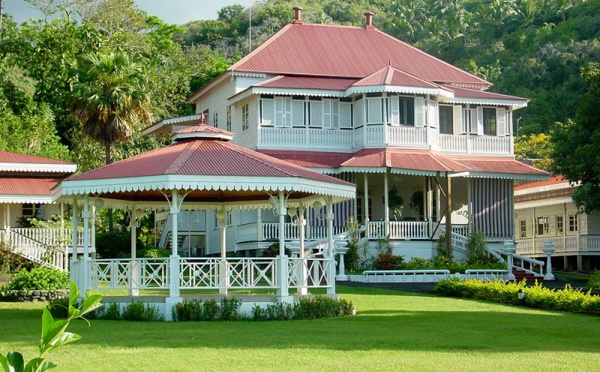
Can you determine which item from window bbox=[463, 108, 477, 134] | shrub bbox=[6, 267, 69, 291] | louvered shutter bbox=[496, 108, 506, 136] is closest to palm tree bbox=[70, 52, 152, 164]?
shrub bbox=[6, 267, 69, 291]

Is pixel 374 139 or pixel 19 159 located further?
pixel 374 139

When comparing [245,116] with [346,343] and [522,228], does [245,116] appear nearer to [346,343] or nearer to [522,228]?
[522,228]

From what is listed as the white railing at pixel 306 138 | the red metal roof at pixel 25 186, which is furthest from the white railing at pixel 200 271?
the white railing at pixel 306 138

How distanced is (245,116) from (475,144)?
10260mm

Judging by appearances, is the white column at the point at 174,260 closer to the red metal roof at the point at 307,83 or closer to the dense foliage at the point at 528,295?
the dense foliage at the point at 528,295

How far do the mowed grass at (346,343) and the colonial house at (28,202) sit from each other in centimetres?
1121

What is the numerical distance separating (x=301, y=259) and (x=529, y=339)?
632 cm

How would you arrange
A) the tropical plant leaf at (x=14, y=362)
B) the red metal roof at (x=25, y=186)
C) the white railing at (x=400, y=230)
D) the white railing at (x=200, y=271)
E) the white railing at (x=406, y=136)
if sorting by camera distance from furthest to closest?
the white railing at (x=406, y=136), the white railing at (x=400, y=230), the red metal roof at (x=25, y=186), the white railing at (x=200, y=271), the tropical plant leaf at (x=14, y=362)

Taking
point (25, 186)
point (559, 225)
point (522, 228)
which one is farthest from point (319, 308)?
point (522, 228)

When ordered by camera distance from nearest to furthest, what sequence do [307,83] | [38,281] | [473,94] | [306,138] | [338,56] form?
[38,281] → [306,138] → [307,83] → [473,94] → [338,56]

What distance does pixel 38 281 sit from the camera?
2580 cm

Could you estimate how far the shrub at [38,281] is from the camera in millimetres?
25797

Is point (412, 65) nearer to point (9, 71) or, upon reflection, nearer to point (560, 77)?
point (9, 71)

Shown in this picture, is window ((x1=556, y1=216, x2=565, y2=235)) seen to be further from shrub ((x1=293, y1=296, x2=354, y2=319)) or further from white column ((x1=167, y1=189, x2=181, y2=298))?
white column ((x1=167, y1=189, x2=181, y2=298))
